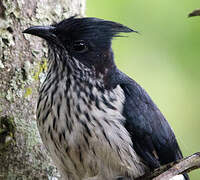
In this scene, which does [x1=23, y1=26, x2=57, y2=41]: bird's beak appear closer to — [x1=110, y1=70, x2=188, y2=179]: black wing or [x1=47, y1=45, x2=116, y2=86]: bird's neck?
[x1=47, y1=45, x2=116, y2=86]: bird's neck

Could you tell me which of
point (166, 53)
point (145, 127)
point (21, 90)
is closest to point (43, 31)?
point (21, 90)

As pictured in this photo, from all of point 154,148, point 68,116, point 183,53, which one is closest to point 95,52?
point 68,116

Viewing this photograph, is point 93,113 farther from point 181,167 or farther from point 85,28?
point 181,167

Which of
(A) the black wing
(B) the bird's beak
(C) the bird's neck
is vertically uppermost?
(B) the bird's beak

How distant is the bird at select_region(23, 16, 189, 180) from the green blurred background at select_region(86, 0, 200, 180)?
1.84m

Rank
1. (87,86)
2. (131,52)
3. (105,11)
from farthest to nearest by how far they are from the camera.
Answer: (131,52) → (105,11) → (87,86)

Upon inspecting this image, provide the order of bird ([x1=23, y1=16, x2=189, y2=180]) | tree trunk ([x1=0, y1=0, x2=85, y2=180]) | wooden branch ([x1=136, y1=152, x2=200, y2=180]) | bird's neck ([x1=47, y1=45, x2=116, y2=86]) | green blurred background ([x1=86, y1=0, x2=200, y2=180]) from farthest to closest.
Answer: green blurred background ([x1=86, y1=0, x2=200, y2=180]), bird's neck ([x1=47, y1=45, x2=116, y2=86]), tree trunk ([x1=0, y1=0, x2=85, y2=180]), bird ([x1=23, y1=16, x2=189, y2=180]), wooden branch ([x1=136, y1=152, x2=200, y2=180])

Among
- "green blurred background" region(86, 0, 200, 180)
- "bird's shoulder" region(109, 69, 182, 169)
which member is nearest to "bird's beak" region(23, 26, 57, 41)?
"bird's shoulder" region(109, 69, 182, 169)

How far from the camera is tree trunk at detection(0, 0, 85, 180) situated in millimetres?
4641

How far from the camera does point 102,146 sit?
4480 mm

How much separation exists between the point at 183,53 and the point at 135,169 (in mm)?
2694

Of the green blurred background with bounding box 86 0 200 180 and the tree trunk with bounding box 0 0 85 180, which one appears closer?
the tree trunk with bounding box 0 0 85 180

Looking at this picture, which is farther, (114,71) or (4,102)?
(114,71)

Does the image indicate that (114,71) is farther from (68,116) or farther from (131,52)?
(131,52)
